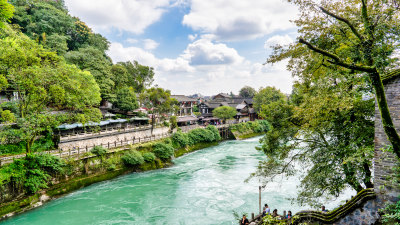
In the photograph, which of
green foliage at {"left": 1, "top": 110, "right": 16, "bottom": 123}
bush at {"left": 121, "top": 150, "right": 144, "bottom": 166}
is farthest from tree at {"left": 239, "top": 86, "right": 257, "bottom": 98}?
green foliage at {"left": 1, "top": 110, "right": 16, "bottom": 123}

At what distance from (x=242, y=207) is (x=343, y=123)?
960cm

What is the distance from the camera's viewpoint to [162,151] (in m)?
25.0

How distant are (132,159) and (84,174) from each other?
183 inches

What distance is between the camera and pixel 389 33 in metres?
5.93

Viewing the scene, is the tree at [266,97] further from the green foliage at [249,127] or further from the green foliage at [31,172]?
the green foliage at [31,172]

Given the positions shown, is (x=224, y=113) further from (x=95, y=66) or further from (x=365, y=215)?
(x=365, y=215)

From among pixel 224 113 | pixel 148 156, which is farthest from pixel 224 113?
pixel 148 156

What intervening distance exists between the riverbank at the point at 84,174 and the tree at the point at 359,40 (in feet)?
59.3

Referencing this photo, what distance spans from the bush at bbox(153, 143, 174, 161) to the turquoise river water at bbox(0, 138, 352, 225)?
2.27 m

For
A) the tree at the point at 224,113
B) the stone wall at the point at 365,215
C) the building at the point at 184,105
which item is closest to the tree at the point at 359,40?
the stone wall at the point at 365,215

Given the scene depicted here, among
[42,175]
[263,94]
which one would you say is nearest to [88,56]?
[42,175]

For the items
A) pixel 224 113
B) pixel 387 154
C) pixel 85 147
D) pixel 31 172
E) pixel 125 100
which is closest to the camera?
pixel 387 154

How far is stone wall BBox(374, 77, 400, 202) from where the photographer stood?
5891mm

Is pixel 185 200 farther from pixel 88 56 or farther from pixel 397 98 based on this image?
pixel 88 56
